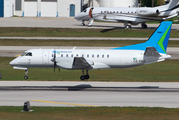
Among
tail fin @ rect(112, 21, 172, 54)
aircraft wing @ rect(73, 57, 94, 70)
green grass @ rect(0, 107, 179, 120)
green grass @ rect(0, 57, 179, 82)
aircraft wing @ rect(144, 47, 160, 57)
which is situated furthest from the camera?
green grass @ rect(0, 57, 179, 82)

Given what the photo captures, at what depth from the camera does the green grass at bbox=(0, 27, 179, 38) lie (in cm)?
7244

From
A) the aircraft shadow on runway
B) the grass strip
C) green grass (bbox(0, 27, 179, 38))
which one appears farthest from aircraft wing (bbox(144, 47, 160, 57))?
green grass (bbox(0, 27, 179, 38))

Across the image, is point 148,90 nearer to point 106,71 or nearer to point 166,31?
point 166,31

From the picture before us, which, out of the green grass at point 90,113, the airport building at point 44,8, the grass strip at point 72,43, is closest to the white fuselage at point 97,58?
the green grass at point 90,113

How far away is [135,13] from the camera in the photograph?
71.9 m

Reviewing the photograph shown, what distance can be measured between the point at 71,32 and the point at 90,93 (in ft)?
148

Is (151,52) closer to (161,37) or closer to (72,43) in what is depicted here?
(161,37)

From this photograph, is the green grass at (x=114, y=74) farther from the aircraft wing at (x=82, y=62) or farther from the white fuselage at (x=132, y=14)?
the white fuselage at (x=132, y=14)

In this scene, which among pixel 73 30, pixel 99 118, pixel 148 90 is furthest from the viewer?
pixel 73 30

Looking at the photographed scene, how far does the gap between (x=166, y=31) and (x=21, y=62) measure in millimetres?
16807

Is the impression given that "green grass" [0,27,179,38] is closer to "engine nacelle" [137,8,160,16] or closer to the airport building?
"engine nacelle" [137,8,160,16]

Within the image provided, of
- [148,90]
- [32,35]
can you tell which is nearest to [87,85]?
[148,90]

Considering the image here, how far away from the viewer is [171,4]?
68312 mm

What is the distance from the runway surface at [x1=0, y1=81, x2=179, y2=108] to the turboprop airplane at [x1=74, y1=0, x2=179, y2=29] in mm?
36915
